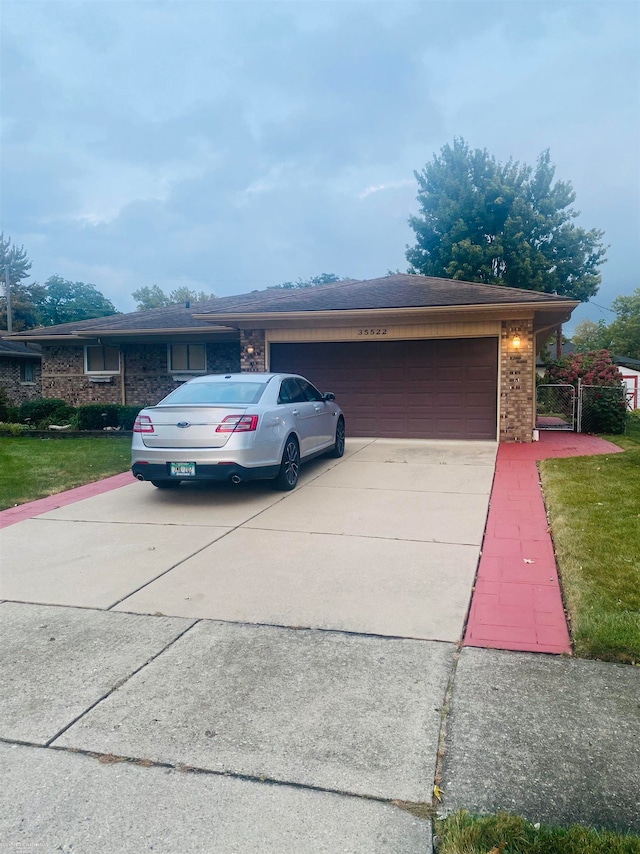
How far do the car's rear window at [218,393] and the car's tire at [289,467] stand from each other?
77cm

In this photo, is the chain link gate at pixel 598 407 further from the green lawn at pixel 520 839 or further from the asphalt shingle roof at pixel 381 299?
the green lawn at pixel 520 839

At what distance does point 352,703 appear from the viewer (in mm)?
3111

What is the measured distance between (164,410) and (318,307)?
6901mm

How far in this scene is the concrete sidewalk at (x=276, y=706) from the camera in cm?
231

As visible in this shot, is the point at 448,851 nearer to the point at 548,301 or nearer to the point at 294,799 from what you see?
the point at 294,799

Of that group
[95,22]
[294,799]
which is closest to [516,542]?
[294,799]

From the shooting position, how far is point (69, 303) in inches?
2625

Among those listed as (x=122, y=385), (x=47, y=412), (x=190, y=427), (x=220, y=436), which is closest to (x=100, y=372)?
(x=122, y=385)

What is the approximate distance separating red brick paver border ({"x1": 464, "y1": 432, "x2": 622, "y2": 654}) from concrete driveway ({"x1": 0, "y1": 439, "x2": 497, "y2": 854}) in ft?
0.56

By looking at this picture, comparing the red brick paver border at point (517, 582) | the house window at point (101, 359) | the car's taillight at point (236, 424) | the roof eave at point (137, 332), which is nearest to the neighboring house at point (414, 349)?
the roof eave at point (137, 332)

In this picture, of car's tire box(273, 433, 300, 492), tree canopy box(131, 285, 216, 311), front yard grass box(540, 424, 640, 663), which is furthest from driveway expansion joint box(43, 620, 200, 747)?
tree canopy box(131, 285, 216, 311)

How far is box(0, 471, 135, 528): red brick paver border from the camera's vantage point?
7323 millimetres

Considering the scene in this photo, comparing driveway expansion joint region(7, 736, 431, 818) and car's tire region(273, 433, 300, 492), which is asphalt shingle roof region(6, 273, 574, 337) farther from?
driveway expansion joint region(7, 736, 431, 818)

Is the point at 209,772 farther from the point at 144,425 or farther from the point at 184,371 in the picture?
the point at 184,371
